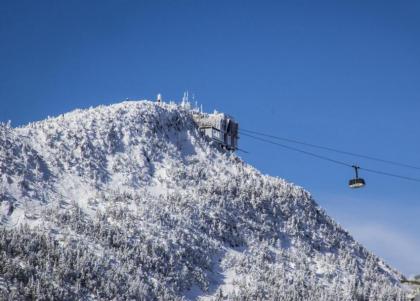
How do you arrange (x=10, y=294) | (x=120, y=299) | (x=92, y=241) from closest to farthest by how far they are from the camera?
(x=10, y=294) → (x=120, y=299) → (x=92, y=241)

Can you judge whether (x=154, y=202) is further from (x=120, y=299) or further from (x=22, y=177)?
(x=120, y=299)

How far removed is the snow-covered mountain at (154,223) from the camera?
99.8 metres

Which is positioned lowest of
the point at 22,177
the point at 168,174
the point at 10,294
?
the point at 10,294

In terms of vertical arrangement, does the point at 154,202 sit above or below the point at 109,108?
below

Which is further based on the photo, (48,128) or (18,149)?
(48,128)

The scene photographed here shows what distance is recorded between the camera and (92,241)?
108 m

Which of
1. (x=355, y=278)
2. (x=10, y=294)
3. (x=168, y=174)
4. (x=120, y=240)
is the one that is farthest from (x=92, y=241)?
(x=355, y=278)

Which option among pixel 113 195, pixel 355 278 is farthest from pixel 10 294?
pixel 355 278

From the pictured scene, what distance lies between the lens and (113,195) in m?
123

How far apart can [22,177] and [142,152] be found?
27.8 metres

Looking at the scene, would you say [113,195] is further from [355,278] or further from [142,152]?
[355,278]

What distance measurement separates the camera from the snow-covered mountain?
9981cm

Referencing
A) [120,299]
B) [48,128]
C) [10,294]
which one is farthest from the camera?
[48,128]

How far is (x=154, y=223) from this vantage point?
11906 centimetres
